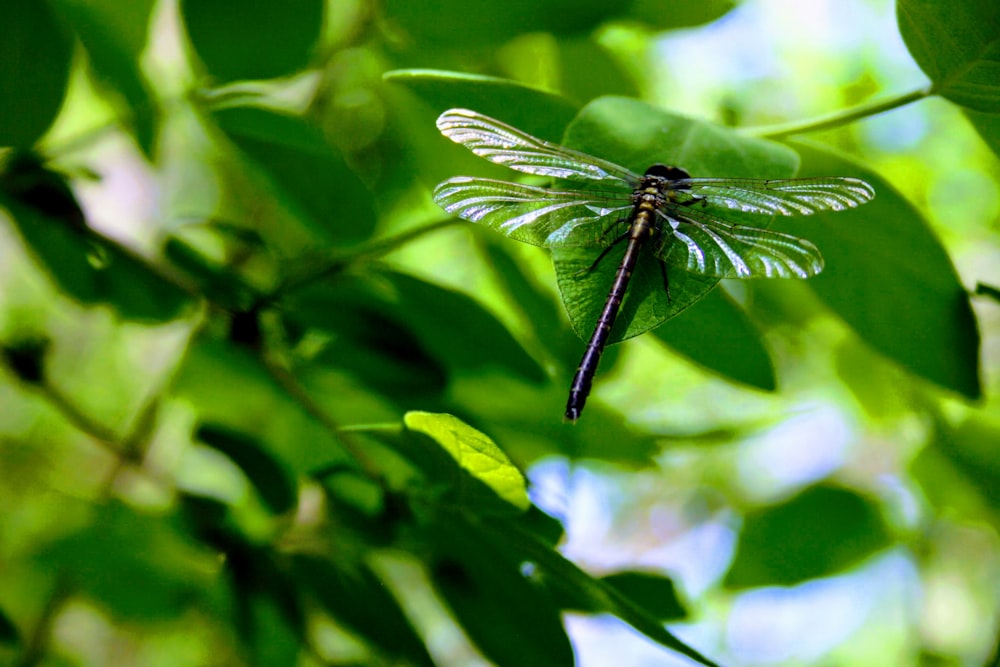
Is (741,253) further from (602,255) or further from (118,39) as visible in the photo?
(118,39)

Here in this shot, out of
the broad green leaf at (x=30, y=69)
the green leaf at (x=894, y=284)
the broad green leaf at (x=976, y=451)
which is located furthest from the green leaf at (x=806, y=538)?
the broad green leaf at (x=30, y=69)

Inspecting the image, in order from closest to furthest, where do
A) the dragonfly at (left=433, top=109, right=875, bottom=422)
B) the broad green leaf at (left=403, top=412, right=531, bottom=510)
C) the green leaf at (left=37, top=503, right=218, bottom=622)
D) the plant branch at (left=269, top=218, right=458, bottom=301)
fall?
the broad green leaf at (left=403, top=412, right=531, bottom=510) < the dragonfly at (left=433, top=109, right=875, bottom=422) < the plant branch at (left=269, top=218, right=458, bottom=301) < the green leaf at (left=37, top=503, right=218, bottom=622)

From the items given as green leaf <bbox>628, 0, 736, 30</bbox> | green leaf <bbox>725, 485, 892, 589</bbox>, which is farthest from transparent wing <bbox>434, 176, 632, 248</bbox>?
green leaf <bbox>725, 485, 892, 589</bbox>

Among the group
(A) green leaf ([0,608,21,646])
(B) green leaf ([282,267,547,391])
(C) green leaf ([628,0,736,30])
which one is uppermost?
(C) green leaf ([628,0,736,30])

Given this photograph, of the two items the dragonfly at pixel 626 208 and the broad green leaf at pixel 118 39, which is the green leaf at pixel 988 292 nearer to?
the dragonfly at pixel 626 208

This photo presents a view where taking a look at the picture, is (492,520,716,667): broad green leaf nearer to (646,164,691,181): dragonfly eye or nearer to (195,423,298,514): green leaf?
(646,164,691,181): dragonfly eye

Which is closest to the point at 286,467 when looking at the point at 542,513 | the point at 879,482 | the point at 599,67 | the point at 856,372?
the point at 542,513

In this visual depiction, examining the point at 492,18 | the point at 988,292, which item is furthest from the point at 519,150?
the point at 988,292
